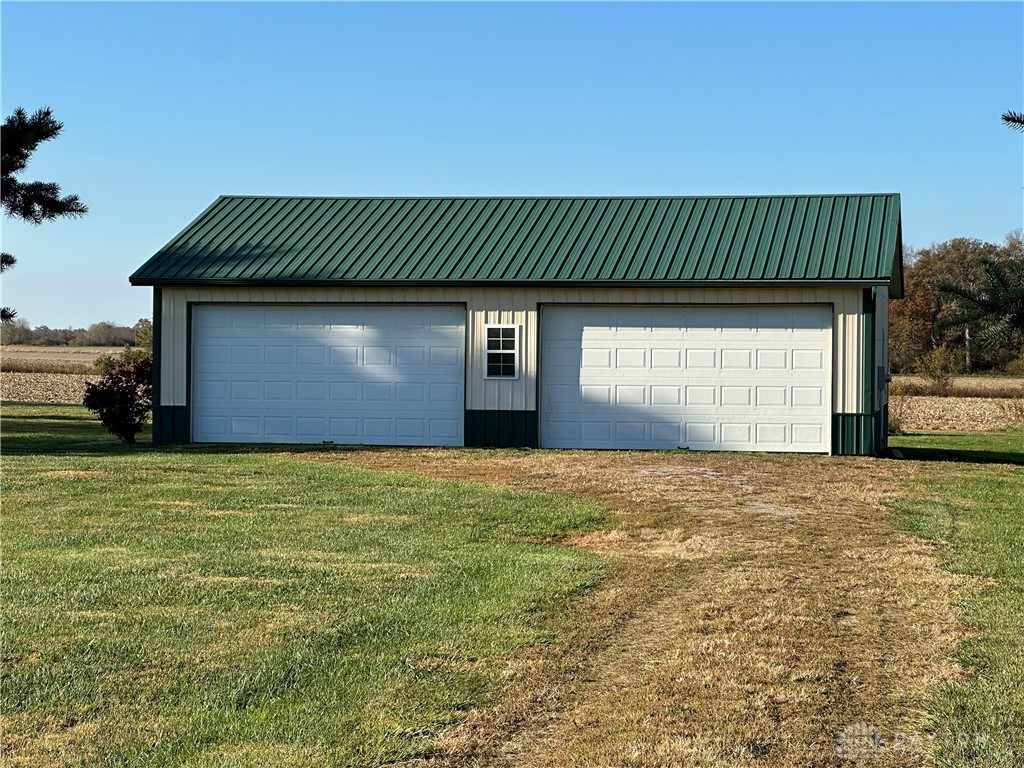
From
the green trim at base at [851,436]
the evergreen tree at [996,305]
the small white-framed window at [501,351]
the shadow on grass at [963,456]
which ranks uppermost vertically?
the small white-framed window at [501,351]

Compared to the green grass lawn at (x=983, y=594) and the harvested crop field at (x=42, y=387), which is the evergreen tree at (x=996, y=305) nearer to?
the green grass lawn at (x=983, y=594)

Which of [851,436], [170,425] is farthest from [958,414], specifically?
[170,425]

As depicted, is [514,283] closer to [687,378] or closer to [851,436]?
[687,378]

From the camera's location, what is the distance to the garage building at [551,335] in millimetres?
19688

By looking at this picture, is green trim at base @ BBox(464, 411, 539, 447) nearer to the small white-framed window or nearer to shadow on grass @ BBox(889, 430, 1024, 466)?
the small white-framed window

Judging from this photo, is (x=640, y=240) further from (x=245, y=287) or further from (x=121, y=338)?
(x=121, y=338)

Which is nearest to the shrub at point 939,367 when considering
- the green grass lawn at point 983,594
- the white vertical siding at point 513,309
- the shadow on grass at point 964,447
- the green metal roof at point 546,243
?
the shadow on grass at point 964,447

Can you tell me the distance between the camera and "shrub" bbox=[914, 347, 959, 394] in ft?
131

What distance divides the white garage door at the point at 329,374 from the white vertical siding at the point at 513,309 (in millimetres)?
224

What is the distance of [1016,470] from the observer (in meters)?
18.0

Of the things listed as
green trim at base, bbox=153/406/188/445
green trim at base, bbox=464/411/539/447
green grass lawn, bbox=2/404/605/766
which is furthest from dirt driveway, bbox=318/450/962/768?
green trim at base, bbox=153/406/188/445

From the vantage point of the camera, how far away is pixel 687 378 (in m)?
20.0

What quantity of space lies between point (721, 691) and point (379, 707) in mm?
1673

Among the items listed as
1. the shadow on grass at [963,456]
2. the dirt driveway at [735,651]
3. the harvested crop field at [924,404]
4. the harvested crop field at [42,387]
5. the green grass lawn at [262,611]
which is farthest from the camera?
the harvested crop field at [42,387]
